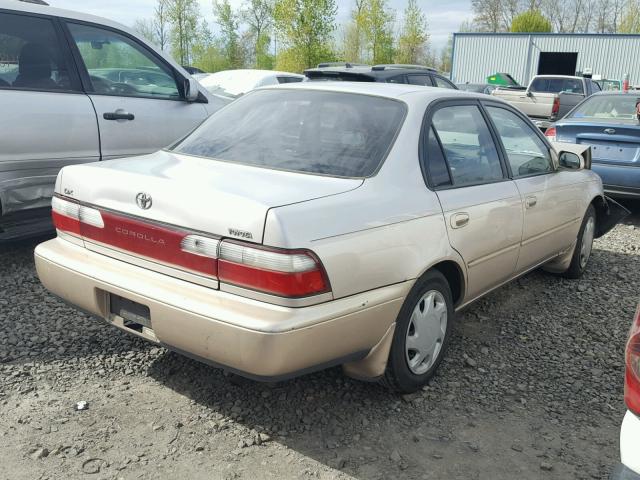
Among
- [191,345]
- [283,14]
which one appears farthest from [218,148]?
[283,14]

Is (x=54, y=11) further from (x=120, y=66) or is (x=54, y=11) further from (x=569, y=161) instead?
(x=569, y=161)

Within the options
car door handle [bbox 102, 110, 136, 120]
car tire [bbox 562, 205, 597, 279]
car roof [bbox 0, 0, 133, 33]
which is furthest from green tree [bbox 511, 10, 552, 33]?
car door handle [bbox 102, 110, 136, 120]

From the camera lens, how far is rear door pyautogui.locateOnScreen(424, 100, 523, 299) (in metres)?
3.32

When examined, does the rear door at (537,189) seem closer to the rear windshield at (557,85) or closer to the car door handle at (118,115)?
the car door handle at (118,115)

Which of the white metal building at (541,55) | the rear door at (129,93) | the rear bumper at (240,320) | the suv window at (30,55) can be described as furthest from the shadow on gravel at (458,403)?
the white metal building at (541,55)

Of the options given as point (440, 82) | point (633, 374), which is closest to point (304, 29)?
point (440, 82)

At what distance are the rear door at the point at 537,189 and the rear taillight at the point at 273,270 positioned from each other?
78.7 inches

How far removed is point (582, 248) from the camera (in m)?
5.27

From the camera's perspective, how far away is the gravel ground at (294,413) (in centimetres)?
269

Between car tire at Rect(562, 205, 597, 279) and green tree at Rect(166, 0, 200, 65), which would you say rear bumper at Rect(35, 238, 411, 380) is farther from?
green tree at Rect(166, 0, 200, 65)

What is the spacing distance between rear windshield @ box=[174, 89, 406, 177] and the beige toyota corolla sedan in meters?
0.01

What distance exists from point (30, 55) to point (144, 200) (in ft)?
8.73

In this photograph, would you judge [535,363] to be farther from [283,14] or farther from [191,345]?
[283,14]

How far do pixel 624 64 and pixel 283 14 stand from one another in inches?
753
